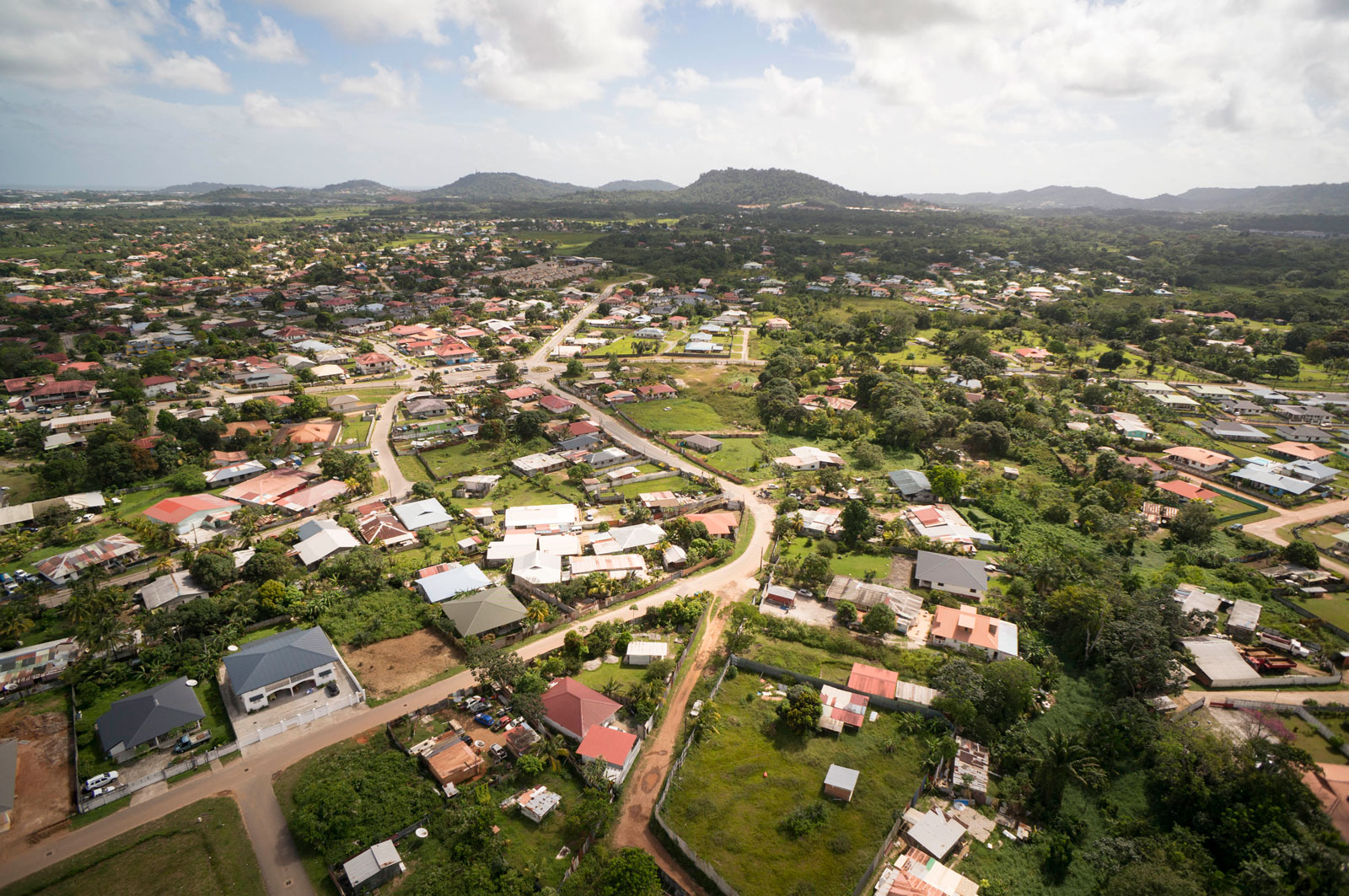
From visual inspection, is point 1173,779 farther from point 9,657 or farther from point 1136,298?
point 1136,298

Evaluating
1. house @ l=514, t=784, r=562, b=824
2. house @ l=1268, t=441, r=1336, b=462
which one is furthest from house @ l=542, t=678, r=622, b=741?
house @ l=1268, t=441, r=1336, b=462

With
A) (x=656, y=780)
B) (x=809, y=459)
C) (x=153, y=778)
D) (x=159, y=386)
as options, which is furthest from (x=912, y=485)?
(x=159, y=386)

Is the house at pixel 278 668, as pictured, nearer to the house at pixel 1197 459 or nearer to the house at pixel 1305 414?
the house at pixel 1197 459

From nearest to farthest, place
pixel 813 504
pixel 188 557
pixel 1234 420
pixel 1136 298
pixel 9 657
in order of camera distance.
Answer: pixel 9 657 → pixel 188 557 → pixel 813 504 → pixel 1234 420 → pixel 1136 298

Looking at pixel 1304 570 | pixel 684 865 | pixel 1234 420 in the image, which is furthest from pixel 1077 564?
pixel 1234 420

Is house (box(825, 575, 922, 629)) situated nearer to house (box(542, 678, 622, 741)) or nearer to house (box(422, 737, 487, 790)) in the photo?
house (box(542, 678, 622, 741))
